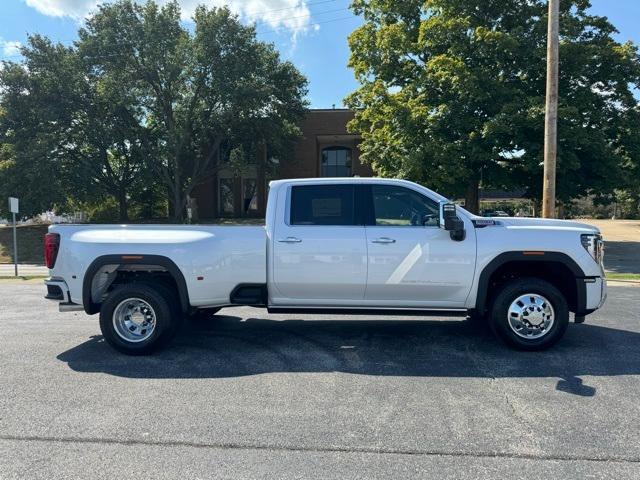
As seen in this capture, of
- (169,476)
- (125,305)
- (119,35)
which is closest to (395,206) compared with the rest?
(125,305)

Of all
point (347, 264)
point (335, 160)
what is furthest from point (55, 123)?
point (347, 264)

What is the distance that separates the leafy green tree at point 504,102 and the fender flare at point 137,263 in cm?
→ 1438

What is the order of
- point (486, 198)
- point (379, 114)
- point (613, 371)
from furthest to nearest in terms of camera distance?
point (486, 198) → point (379, 114) → point (613, 371)

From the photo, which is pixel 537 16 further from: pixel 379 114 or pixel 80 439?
pixel 80 439

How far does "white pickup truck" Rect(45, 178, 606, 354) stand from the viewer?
18.0 feet

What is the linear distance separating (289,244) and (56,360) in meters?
2.91

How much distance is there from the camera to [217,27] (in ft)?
91.5

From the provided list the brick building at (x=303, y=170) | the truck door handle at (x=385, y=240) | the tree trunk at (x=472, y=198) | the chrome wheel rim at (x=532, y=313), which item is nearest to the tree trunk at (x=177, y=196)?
the brick building at (x=303, y=170)

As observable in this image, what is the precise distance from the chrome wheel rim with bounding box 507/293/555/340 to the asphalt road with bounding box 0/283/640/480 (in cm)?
32

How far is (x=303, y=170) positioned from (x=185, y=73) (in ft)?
40.6

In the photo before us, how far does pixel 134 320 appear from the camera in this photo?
574cm

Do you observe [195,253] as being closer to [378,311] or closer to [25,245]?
[378,311]

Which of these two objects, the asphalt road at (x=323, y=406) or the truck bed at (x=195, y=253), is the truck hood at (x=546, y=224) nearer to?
the asphalt road at (x=323, y=406)

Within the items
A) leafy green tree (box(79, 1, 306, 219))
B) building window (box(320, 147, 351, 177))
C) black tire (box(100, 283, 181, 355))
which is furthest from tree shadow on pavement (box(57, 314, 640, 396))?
building window (box(320, 147, 351, 177))
